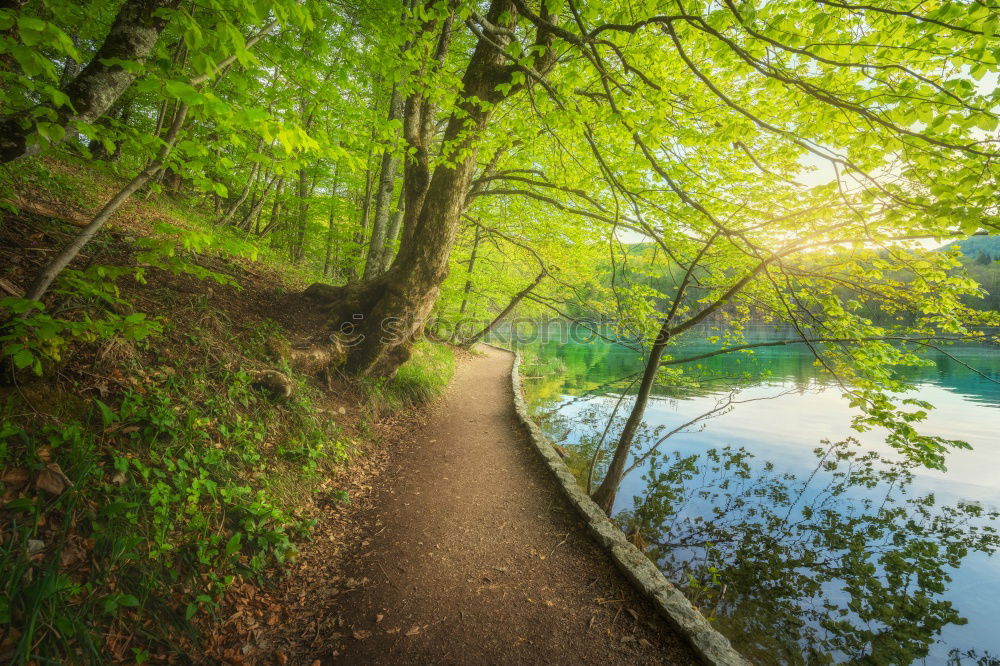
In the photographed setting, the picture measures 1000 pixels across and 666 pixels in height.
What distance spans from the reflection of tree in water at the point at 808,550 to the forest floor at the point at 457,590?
68.3 inches

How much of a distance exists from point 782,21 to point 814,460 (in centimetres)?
1062

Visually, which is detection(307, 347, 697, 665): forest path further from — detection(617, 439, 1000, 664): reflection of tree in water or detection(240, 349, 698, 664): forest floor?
detection(617, 439, 1000, 664): reflection of tree in water

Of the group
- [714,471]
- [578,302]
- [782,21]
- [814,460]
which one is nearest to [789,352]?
[814,460]

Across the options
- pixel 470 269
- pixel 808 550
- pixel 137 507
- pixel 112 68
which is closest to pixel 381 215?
pixel 112 68

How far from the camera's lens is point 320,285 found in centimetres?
709

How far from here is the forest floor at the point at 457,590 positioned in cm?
274

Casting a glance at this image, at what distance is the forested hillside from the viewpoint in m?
1.99

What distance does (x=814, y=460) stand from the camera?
920 cm

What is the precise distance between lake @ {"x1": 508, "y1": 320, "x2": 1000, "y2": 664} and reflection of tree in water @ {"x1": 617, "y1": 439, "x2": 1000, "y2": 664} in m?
0.02

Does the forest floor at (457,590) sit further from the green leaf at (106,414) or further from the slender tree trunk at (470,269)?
the slender tree trunk at (470,269)

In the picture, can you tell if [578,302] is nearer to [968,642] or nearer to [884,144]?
[884,144]

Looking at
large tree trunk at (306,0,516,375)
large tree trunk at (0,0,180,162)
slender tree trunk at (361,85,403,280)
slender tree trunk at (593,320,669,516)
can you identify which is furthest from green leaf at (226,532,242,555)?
slender tree trunk at (361,85,403,280)

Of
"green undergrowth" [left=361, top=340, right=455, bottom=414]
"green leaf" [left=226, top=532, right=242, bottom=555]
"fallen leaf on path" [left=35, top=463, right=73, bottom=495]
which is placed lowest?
"green leaf" [left=226, top=532, right=242, bottom=555]

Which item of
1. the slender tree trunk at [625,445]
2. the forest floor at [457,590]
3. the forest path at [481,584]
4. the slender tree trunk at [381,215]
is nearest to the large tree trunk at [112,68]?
the forest floor at [457,590]
